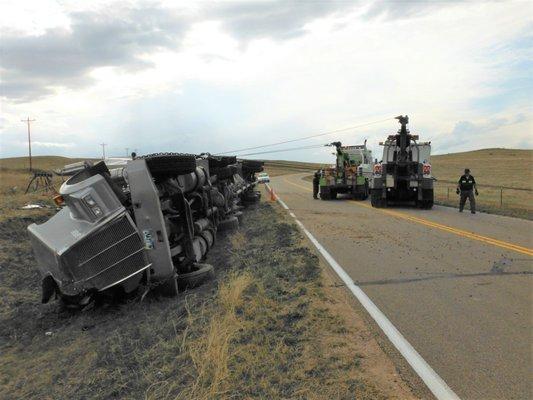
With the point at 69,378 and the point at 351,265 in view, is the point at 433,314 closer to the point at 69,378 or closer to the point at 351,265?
the point at 351,265

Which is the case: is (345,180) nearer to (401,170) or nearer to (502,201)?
(401,170)

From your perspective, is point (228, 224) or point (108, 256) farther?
point (228, 224)

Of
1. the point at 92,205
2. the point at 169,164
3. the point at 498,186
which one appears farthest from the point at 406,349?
the point at 498,186

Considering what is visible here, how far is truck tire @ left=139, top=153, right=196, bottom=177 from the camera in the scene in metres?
7.41

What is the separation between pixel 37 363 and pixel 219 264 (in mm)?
4516

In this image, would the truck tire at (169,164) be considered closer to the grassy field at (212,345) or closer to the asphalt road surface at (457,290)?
the grassy field at (212,345)

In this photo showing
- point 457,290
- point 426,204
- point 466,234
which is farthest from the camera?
point 426,204

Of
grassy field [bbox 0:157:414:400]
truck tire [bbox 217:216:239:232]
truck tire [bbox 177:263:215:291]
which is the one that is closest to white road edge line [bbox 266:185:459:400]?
grassy field [bbox 0:157:414:400]

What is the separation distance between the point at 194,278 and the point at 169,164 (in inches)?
73.2

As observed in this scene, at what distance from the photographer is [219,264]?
10.2m

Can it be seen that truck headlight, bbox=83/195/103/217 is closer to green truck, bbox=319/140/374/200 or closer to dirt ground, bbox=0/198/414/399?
dirt ground, bbox=0/198/414/399

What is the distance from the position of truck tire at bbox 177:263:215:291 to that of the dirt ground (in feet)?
0.66

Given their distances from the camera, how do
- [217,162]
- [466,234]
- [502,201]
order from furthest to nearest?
[502,201], [217,162], [466,234]

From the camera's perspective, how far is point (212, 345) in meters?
4.84
